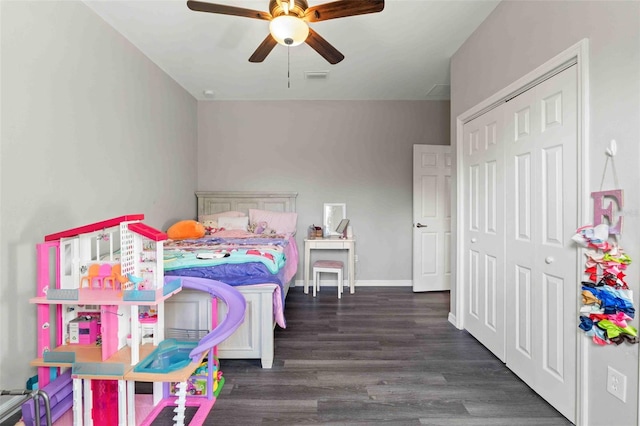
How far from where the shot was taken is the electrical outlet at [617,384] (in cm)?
131

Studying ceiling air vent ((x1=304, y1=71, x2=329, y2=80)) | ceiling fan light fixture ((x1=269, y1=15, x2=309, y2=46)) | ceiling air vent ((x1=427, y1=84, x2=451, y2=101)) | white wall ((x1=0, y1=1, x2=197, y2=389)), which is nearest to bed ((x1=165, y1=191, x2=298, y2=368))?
white wall ((x1=0, y1=1, x2=197, y2=389))

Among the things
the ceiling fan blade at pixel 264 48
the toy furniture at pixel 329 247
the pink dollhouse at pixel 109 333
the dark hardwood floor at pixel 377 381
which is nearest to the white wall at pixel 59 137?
the pink dollhouse at pixel 109 333

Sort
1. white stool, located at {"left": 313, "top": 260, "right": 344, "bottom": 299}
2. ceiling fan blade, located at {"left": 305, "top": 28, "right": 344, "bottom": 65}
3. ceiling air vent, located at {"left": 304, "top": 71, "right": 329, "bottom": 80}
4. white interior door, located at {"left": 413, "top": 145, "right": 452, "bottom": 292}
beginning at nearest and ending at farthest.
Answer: ceiling fan blade, located at {"left": 305, "top": 28, "right": 344, "bottom": 65} → ceiling air vent, located at {"left": 304, "top": 71, "right": 329, "bottom": 80} → white stool, located at {"left": 313, "top": 260, "right": 344, "bottom": 299} → white interior door, located at {"left": 413, "top": 145, "right": 452, "bottom": 292}

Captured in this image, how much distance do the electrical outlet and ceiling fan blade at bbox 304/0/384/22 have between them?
7.34ft

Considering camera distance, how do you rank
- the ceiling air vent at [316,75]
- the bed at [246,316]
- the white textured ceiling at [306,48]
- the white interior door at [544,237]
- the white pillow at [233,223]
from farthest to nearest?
the white pillow at [233,223] < the ceiling air vent at [316,75] < the white textured ceiling at [306,48] < the bed at [246,316] < the white interior door at [544,237]

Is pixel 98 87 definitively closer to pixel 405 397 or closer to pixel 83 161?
pixel 83 161

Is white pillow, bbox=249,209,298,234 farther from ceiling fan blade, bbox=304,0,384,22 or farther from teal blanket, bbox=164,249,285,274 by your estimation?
ceiling fan blade, bbox=304,0,384,22

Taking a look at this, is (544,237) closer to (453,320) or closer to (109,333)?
(453,320)

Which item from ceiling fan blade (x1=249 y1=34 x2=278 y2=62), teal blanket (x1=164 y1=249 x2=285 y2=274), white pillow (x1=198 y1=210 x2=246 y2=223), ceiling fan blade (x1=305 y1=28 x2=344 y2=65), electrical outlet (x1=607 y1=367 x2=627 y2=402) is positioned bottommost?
electrical outlet (x1=607 y1=367 x2=627 y2=402)

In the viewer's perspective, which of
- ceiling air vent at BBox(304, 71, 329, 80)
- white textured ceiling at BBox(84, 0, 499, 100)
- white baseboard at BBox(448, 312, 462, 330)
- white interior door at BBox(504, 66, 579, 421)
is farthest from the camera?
ceiling air vent at BBox(304, 71, 329, 80)

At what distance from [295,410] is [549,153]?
2.15 m

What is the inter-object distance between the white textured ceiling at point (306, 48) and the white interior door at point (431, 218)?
3.08ft

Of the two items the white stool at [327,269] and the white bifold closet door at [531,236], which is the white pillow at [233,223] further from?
the white bifold closet door at [531,236]

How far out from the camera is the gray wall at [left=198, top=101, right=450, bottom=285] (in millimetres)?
4340
